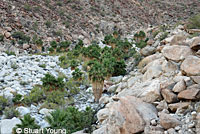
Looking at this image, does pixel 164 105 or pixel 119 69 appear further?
pixel 119 69

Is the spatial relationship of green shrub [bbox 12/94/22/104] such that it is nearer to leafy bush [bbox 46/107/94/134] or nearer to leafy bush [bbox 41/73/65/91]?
leafy bush [bbox 41/73/65/91]

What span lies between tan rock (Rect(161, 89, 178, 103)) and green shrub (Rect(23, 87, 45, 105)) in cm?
747

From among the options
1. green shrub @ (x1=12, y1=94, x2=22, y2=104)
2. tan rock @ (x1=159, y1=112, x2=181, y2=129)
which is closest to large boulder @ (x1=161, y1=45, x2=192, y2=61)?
tan rock @ (x1=159, y1=112, x2=181, y2=129)

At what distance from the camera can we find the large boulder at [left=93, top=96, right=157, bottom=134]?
19.4ft

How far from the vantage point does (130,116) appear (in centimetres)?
612

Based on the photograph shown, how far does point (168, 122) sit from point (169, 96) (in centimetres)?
117

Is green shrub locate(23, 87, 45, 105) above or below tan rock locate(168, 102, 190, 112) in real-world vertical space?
above

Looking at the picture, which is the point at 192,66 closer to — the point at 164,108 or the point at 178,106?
the point at 178,106

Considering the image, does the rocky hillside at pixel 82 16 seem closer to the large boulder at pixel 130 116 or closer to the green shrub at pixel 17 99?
the green shrub at pixel 17 99

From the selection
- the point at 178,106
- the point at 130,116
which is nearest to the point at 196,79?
the point at 178,106

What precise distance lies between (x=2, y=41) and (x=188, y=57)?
73.8ft
